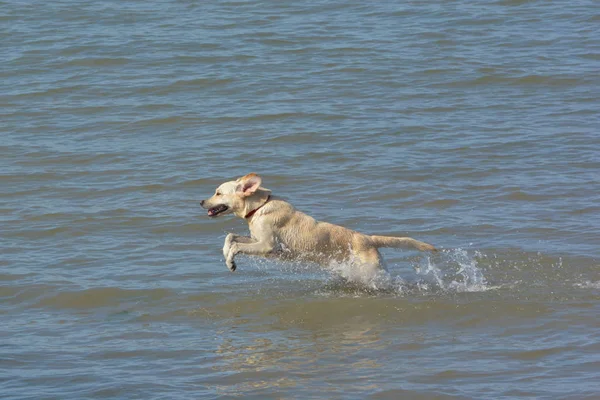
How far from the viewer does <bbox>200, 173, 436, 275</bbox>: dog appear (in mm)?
10148

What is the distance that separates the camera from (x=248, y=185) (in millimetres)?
10109

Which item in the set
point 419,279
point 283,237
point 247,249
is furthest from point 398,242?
point 247,249

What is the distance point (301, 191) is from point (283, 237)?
12.2ft

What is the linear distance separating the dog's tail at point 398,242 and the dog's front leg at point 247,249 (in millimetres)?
1030

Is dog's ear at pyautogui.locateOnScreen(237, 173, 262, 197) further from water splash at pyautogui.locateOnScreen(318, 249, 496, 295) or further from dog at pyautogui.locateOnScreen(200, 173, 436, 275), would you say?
water splash at pyautogui.locateOnScreen(318, 249, 496, 295)

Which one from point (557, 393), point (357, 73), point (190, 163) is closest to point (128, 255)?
point (190, 163)

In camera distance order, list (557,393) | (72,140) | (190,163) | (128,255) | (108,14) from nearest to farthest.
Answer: (557,393), (128,255), (190,163), (72,140), (108,14)

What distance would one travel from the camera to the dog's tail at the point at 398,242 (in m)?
10.2

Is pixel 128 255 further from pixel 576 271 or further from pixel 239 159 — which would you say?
pixel 576 271

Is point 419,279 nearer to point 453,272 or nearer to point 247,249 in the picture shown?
point 453,272

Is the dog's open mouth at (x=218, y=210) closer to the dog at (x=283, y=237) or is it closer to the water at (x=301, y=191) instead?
the dog at (x=283, y=237)

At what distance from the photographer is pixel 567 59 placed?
64.0 ft

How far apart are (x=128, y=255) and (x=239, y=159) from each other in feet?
12.5

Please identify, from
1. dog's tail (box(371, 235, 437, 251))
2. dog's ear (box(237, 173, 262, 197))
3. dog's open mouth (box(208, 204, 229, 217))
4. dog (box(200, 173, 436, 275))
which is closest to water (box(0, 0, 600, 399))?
dog (box(200, 173, 436, 275))
